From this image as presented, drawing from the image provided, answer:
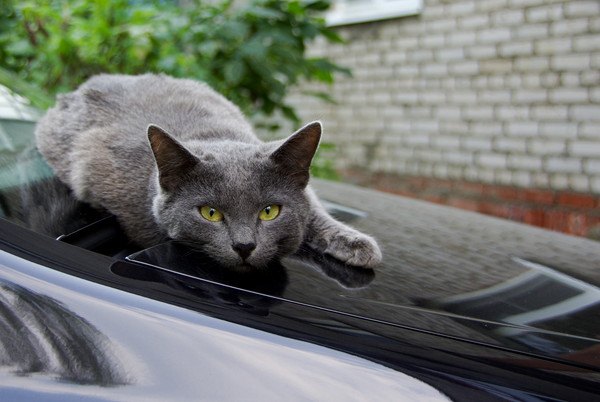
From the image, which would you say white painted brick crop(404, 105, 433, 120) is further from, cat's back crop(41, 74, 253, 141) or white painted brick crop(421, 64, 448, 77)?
cat's back crop(41, 74, 253, 141)

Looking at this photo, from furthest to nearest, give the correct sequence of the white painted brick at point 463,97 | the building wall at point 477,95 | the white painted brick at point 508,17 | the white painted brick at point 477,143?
the white painted brick at point 463,97
the white painted brick at point 477,143
the white painted brick at point 508,17
the building wall at point 477,95

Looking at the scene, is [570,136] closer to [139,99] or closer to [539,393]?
[139,99]

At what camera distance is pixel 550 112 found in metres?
5.88

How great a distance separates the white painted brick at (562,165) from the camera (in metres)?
5.73

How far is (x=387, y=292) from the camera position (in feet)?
5.27

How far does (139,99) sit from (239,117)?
44 centimetres

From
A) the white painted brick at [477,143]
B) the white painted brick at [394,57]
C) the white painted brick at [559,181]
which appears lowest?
the white painted brick at [477,143]

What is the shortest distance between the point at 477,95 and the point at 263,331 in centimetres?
557

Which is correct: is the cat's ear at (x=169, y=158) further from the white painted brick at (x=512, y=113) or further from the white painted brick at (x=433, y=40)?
the white painted brick at (x=433, y=40)

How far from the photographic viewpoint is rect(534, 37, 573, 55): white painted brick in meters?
5.71

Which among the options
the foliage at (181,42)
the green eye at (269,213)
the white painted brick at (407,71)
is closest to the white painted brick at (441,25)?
the white painted brick at (407,71)

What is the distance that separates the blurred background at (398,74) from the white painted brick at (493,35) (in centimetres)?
1

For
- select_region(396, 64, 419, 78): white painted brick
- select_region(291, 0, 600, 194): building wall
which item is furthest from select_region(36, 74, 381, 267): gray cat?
select_region(396, 64, 419, 78): white painted brick

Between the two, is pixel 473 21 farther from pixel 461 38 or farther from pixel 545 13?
pixel 545 13
